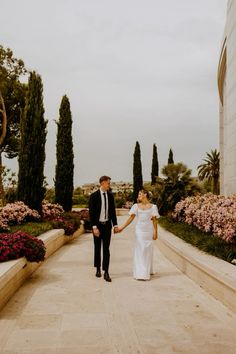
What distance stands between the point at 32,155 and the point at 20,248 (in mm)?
9097

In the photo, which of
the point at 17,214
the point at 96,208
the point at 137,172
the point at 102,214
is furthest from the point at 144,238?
the point at 137,172

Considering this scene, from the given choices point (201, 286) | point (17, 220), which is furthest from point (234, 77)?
point (201, 286)

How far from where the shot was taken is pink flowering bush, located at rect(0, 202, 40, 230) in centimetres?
1389

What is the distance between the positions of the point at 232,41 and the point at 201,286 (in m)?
11.4

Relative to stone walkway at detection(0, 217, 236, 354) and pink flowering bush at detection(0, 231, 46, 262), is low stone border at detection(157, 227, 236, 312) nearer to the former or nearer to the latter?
stone walkway at detection(0, 217, 236, 354)

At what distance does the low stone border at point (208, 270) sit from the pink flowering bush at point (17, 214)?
5570 millimetres

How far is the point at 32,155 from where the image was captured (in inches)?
650

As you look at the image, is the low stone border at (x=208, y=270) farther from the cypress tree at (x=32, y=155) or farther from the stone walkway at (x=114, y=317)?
the cypress tree at (x=32, y=155)

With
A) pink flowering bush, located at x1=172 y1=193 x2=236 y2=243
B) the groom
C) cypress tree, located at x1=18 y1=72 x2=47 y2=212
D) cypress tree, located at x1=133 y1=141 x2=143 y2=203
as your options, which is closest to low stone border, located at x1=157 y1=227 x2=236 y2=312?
pink flowering bush, located at x1=172 y1=193 x2=236 y2=243

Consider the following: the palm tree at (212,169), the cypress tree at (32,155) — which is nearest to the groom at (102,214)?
the cypress tree at (32,155)

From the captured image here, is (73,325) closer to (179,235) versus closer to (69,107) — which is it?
(179,235)

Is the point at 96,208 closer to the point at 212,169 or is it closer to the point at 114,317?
the point at 114,317

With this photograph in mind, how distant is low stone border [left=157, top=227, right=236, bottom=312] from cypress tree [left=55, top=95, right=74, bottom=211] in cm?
1235

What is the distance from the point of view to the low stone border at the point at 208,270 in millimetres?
6008
